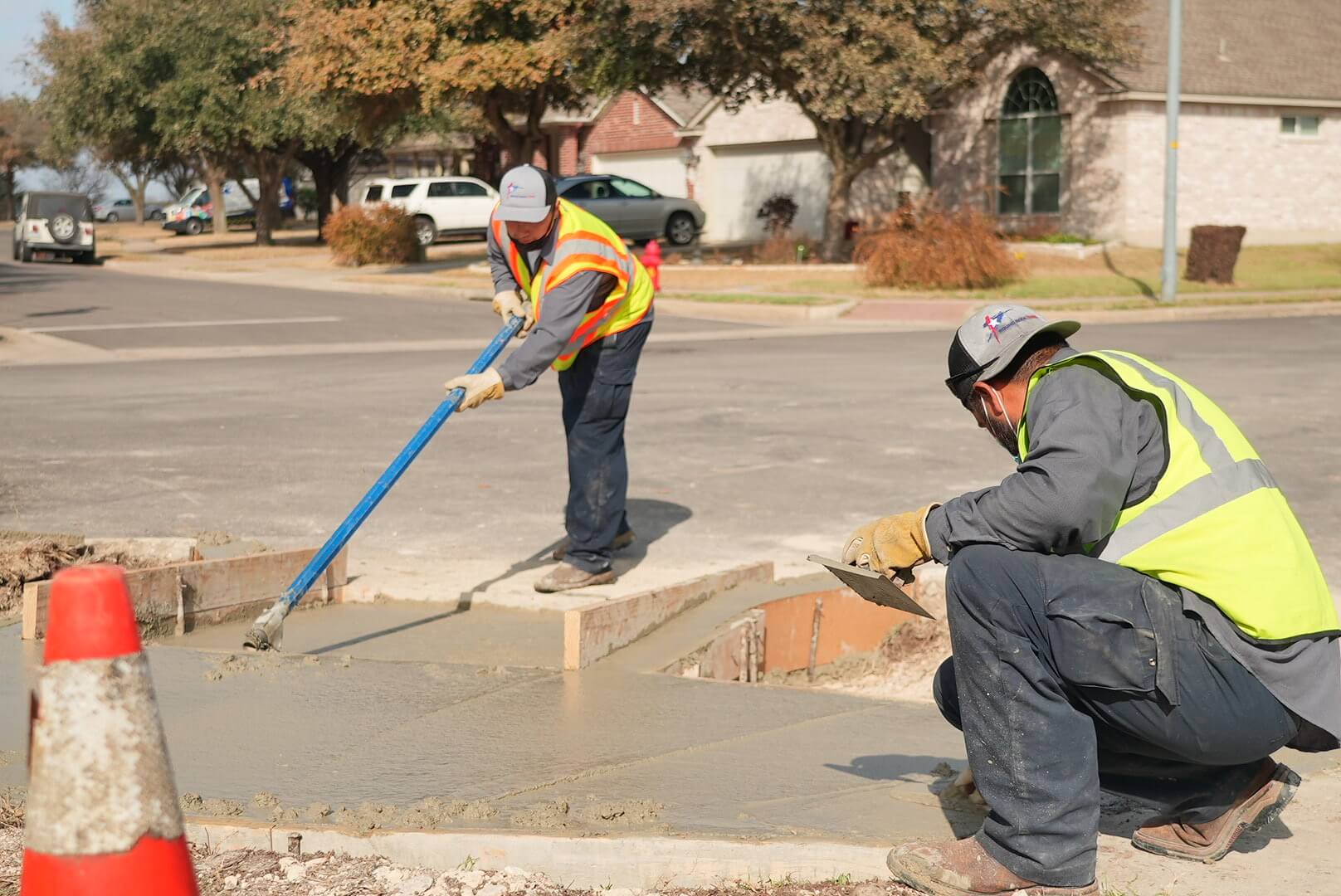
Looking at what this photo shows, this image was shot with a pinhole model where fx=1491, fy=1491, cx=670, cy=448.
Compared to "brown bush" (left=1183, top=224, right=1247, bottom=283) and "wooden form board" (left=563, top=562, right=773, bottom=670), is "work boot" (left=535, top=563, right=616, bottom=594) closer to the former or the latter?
"wooden form board" (left=563, top=562, right=773, bottom=670)

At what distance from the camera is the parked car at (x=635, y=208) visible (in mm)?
35719

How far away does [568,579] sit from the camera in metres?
6.56

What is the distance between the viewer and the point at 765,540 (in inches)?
298

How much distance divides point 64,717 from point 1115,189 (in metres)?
31.7

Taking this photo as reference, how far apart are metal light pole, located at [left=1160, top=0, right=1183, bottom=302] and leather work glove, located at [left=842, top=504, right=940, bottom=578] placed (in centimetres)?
2015

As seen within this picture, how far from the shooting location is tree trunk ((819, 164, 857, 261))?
1204 inches

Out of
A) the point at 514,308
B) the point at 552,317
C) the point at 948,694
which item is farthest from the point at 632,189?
the point at 948,694

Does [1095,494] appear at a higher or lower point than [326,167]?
lower

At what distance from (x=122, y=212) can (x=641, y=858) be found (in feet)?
271

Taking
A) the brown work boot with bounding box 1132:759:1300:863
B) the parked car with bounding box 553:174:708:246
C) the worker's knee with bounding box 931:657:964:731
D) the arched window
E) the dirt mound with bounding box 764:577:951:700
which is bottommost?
the dirt mound with bounding box 764:577:951:700

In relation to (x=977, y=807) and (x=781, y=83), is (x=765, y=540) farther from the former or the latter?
(x=781, y=83)

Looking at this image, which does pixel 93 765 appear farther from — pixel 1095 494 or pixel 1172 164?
pixel 1172 164

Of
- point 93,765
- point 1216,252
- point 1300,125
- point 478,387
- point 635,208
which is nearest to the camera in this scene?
point 93,765

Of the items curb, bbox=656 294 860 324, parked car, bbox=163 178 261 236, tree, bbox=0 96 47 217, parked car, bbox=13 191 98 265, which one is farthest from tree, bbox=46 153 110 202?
curb, bbox=656 294 860 324
